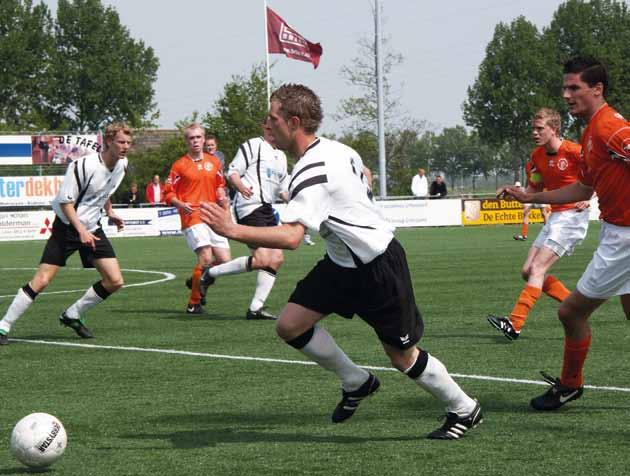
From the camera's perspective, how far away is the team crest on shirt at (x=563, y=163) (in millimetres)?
10703

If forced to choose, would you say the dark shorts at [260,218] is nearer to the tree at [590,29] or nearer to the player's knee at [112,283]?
the player's knee at [112,283]

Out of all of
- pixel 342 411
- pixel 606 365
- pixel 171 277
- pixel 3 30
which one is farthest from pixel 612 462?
pixel 3 30

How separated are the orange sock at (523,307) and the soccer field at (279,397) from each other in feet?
0.60

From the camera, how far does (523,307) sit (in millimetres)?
10555

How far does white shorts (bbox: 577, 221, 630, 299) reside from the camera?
679 cm

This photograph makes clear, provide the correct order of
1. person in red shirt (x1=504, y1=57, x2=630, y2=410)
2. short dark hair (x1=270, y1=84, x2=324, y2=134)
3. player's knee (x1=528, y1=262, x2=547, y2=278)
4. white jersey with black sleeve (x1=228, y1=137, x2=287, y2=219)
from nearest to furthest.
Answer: short dark hair (x1=270, y1=84, x2=324, y2=134), person in red shirt (x1=504, y1=57, x2=630, y2=410), player's knee (x1=528, y1=262, x2=547, y2=278), white jersey with black sleeve (x1=228, y1=137, x2=287, y2=219)

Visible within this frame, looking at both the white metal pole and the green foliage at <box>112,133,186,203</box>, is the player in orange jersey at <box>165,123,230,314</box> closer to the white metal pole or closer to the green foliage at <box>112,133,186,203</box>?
the white metal pole

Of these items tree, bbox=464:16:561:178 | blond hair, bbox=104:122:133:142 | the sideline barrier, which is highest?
tree, bbox=464:16:561:178

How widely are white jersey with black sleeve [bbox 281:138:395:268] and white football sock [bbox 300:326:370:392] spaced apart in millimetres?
543

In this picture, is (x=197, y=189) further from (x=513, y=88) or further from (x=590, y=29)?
(x=590, y=29)

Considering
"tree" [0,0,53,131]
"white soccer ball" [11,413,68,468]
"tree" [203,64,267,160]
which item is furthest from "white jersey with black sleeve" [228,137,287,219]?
"tree" [0,0,53,131]

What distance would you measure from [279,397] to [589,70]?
2.94 m

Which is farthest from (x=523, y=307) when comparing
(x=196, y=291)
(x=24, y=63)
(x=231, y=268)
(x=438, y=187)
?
(x=24, y=63)

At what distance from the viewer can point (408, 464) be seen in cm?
577
